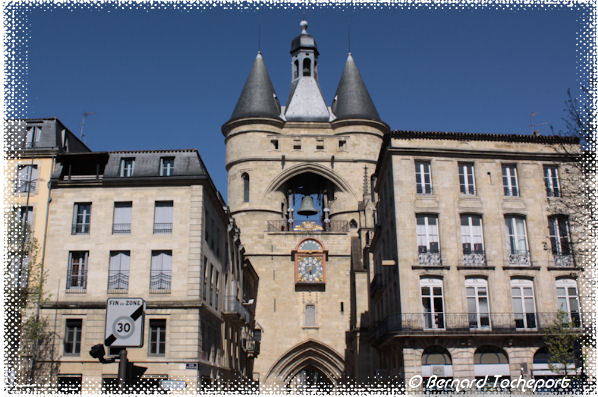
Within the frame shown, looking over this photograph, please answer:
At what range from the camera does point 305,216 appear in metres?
43.0

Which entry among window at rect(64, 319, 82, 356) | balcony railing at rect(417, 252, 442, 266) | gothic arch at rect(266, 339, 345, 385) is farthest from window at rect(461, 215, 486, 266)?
gothic arch at rect(266, 339, 345, 385)

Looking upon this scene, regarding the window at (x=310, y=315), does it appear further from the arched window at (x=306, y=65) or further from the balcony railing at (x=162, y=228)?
the arched window at (x=306, y=65)

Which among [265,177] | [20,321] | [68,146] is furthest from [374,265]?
[20,321]

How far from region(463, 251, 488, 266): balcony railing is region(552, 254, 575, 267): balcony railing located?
2792 millimetres

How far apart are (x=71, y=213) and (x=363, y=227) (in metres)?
21.2

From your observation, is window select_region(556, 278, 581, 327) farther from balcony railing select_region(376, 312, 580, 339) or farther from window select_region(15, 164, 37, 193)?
window select_region(15, 164, 37, 193)

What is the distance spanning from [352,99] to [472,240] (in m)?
24.2

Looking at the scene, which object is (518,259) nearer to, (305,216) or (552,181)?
(552,181)

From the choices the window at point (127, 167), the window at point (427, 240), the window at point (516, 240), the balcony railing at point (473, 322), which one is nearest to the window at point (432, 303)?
the balcony railing at point (473, 322)

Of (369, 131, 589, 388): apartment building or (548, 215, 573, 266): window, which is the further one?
(548, 215, 573, 266): window

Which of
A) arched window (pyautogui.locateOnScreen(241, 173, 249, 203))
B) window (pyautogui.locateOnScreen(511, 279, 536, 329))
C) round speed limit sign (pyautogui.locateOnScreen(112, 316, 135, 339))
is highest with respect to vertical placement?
arched window (pyautogui.locateOnScreen(241, 173, 249, 203))

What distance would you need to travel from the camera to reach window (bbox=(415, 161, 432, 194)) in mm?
24562

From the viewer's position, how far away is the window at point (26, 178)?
22.8 metres

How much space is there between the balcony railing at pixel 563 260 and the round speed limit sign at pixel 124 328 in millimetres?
21076
